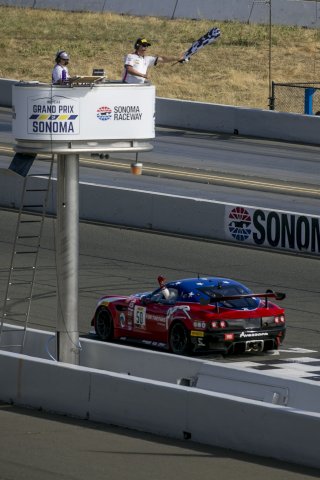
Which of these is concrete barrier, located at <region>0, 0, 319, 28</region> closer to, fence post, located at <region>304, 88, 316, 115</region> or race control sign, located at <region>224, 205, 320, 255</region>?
fence post, located at <region>304, 88, 316, 115</region>

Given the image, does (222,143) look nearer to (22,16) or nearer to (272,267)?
(272,267)

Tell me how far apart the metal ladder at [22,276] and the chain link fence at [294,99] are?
1064 centimetres

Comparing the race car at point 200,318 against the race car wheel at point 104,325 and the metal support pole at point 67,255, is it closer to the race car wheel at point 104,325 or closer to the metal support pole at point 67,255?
the race car wheel at point 104,325

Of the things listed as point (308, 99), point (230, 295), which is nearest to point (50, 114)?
point (230, 295)

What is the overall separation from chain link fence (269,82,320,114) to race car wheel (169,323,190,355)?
20.1 meters

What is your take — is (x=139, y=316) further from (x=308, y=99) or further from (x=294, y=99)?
(x=294, y=99)

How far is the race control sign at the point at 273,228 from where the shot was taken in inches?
1056

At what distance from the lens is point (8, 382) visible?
16.1m

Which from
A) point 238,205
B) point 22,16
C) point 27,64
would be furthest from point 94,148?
point 22,16

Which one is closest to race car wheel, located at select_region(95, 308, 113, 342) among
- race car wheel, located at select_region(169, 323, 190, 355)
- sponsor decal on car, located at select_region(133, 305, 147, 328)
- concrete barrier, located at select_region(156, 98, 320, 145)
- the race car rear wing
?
sponsor decal on car, located at select_region(133, 305, 147, 328)

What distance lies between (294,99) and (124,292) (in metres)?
20.3

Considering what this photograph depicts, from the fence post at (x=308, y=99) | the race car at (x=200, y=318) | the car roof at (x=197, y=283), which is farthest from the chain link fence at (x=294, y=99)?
the race car at (x=200, y=318)

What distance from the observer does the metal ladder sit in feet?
56.4

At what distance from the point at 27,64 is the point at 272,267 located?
29.4 metres
